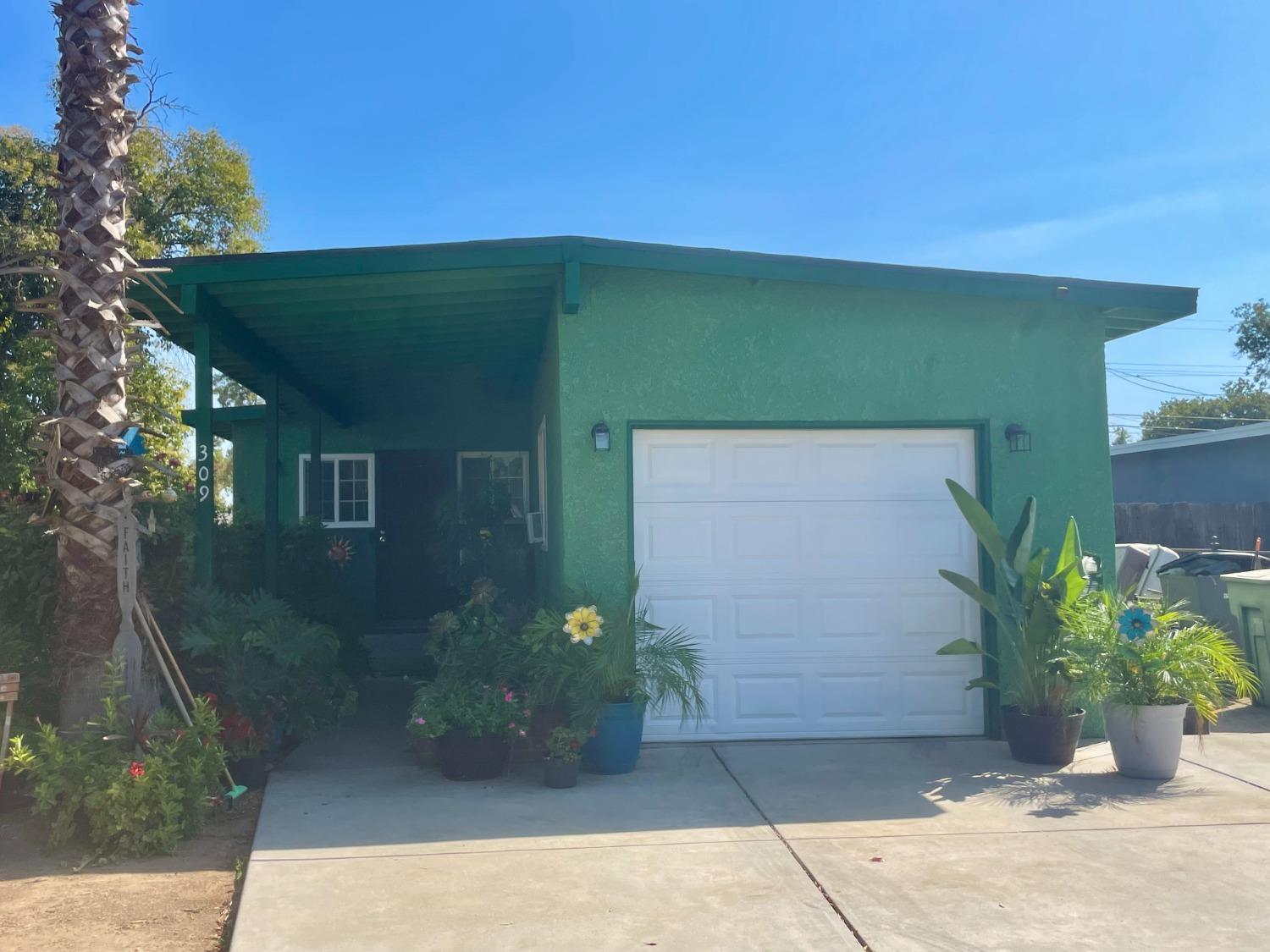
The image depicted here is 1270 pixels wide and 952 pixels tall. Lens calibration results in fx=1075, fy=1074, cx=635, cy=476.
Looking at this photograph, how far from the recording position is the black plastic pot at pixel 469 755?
258 inches

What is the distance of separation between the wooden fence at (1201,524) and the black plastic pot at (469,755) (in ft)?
38.9

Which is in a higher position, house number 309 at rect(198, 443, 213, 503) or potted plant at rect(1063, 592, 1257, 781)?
house number 309 at rect(198, 443, 213, 503)

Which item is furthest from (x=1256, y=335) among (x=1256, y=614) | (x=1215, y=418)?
(x=1256, y=614)

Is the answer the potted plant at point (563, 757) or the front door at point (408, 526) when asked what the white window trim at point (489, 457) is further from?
the potted plant at point (563, 757)

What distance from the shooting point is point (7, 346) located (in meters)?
14.4

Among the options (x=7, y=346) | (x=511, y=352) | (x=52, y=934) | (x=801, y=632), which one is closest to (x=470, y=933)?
(x=52, y=934)

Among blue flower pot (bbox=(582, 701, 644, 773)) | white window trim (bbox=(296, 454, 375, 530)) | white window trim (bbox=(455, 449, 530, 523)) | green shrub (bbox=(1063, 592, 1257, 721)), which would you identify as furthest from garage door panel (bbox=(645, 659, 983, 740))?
white window trim (bbox=(296, 454, 375, 530))

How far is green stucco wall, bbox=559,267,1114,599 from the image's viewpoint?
7.49 metres

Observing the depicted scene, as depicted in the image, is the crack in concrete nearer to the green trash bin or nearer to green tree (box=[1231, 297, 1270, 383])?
the green trash bin

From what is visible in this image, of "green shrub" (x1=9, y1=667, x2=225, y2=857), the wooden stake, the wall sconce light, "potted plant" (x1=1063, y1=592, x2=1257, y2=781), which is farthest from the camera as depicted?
the wall sconce light

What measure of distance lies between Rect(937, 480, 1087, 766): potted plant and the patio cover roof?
1.57 metres

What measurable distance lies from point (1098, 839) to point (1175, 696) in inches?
63.3

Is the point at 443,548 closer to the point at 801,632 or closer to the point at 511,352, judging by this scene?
the point at 511,352

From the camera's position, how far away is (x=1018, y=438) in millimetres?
7754
